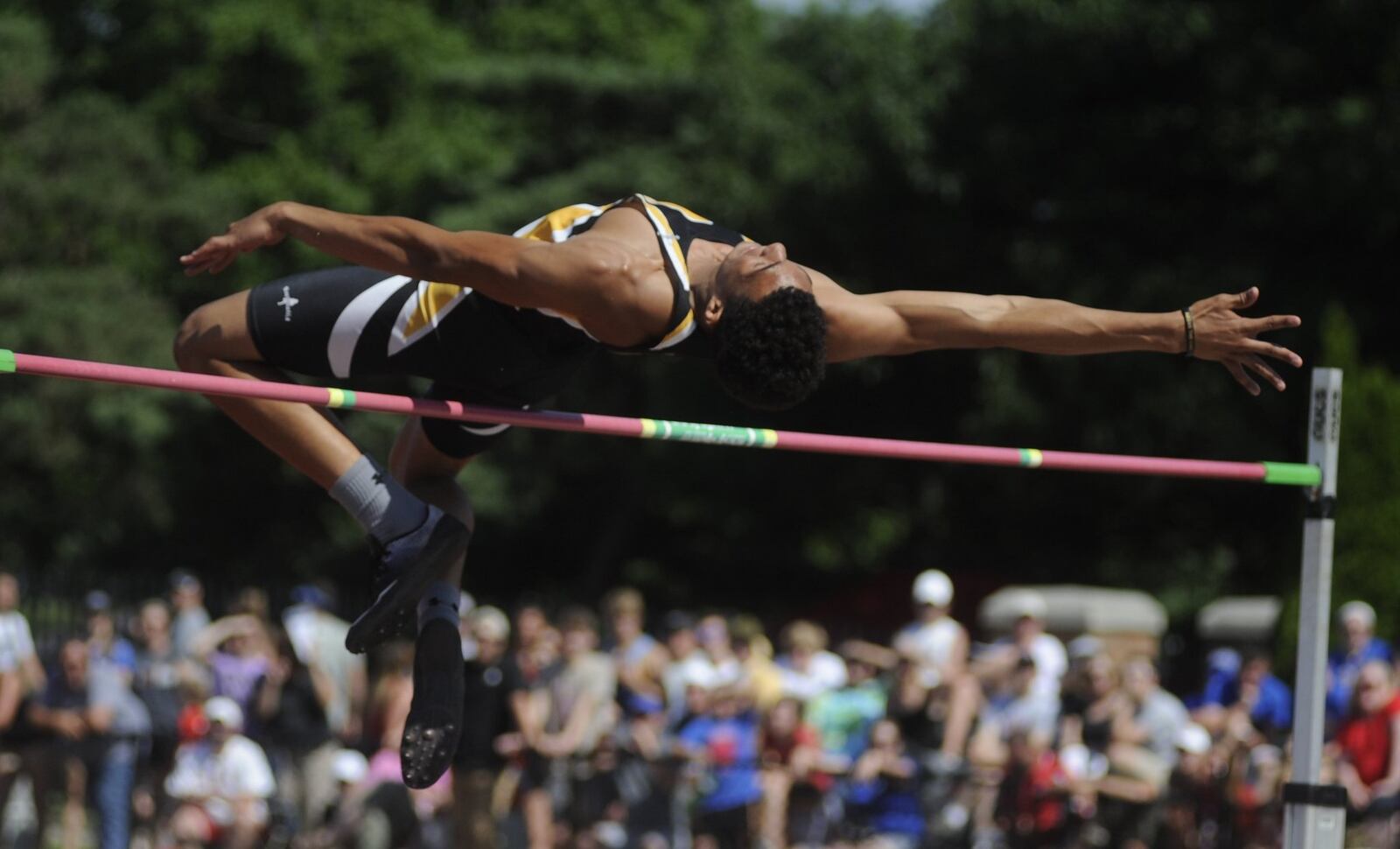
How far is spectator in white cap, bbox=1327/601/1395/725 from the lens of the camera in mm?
8422

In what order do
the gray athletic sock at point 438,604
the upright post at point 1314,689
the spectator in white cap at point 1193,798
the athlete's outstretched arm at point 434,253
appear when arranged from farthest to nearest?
the spectator in white cap at point 1193,798 → the upright post at point 1314,689 → the gray athletic sock at point 438,604 → the athlete's outstretched arm at point 434,253

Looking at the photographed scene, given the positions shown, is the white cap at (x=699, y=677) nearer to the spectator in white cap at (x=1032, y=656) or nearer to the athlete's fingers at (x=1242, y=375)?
the spectator in white cap at (x=1032, y=656)

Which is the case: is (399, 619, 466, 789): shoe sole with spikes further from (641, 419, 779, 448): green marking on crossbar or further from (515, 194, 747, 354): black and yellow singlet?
(515, 194, 747, 354): black and yellow singlet

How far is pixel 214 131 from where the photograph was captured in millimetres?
25891

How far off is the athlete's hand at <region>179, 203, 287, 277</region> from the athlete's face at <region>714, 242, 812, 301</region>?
1.01m

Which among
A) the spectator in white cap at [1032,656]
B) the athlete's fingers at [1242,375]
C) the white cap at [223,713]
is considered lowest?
the white cap at [223,713]

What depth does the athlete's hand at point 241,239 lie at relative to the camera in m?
4.09

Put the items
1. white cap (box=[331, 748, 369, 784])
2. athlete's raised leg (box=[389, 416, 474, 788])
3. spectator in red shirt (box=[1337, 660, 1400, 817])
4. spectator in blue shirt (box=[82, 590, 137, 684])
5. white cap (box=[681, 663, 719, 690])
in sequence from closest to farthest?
athlete's raised leg (box=[389, 416, 474, 788])
spectator in red shirt (box=[1337, 660, 1400, 817])
white cap (box=[331, 748, 369, 784])
white cap (box=[681, 663, 719, 690])
spectator in blue shirt (box=[82, 590, 137, 684])

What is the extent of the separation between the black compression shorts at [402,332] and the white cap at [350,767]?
15.5 feet

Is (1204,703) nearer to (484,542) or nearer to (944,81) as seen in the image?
(944,81)

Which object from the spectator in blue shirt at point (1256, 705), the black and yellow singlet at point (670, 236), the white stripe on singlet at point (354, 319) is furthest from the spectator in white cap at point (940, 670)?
the white stripe on singlet at point (354, 319)

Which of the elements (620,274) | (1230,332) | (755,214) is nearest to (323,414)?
(620,274)

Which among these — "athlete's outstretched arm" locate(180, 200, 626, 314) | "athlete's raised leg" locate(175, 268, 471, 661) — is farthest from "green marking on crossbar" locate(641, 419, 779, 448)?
"athlete's raised leg" locate(175, 268, 471, 661)

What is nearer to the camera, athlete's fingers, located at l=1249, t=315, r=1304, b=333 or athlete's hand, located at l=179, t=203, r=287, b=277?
athlete's hand, located at l=179, t=203, r=287, b=277
